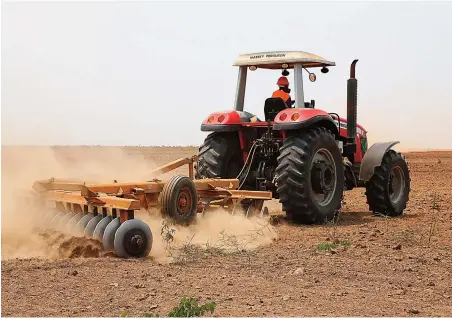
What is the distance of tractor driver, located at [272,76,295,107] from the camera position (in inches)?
412

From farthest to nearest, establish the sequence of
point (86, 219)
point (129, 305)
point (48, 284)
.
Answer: point (86, 219), point (48, 284), point (129, 305)

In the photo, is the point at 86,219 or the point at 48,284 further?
the point at 86,219

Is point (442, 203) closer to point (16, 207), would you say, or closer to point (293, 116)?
point (293, 116)

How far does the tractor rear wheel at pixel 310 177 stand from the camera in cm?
945

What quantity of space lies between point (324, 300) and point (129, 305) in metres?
1.54

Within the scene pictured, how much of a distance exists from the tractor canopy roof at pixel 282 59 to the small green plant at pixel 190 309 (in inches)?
236

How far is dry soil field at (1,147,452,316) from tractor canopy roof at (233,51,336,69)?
7.99 ft

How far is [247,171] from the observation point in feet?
33.8

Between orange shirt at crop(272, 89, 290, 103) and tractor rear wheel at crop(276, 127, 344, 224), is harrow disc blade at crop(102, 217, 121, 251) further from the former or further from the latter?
orange shirt at crop(272, 89, 290, 103)

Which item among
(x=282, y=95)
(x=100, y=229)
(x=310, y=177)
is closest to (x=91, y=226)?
(x=100, y=229)

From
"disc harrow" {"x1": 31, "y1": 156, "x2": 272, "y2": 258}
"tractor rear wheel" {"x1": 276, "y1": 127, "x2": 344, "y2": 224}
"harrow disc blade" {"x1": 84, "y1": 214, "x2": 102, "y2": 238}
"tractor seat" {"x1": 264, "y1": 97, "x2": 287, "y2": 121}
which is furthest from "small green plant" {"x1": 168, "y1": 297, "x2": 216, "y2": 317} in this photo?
"tractor seat" {"x1": 264, "y1": 97, "x2": 287, "y2": 121}

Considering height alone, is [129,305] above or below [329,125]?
below

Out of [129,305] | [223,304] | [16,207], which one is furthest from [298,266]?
[16,207]

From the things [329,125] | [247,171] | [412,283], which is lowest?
[412,283]
